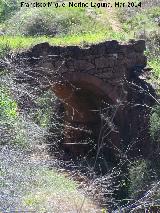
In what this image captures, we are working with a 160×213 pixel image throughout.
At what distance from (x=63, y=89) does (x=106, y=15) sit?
7.92 meters

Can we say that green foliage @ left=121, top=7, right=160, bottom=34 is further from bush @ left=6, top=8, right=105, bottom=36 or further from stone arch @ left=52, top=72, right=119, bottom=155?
stone arch @ left=52, top=72, right=119, bottom=155

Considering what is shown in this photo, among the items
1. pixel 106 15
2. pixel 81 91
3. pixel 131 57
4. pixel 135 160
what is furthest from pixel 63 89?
pixel 106 15

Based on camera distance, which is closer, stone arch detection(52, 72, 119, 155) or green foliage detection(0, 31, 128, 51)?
green foliage detection(0, 31, 128, 51)

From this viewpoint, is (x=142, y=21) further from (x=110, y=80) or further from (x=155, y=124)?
(x=155, y=124)

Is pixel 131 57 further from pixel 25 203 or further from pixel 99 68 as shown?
pixel 25 203

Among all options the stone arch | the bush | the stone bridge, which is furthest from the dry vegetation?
the stone arch

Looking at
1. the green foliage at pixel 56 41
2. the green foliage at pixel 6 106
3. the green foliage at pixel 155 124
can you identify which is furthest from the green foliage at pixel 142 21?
the green foliage at pixel 6 106

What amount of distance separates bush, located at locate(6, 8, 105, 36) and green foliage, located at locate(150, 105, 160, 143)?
27.5 feet

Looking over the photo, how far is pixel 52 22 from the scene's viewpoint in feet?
64.0

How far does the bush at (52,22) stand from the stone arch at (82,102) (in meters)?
5.03

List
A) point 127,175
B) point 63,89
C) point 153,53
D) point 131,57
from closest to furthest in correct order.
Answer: point 127,175, point 131,57, point 63,89, point 153,53

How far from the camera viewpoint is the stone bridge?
37.3ft

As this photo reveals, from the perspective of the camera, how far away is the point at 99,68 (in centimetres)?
1226

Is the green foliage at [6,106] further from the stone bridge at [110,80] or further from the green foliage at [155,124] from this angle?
the green foliage at [155,124]
